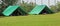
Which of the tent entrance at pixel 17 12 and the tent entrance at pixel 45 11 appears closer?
the tent entrance at pixel 17 12

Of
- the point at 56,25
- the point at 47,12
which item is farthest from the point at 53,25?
the point at 47,12

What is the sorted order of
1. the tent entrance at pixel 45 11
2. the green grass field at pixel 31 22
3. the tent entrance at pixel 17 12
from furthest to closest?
the tent entrance at pixel 45 11
the tent entrance at pixel 17 12
the green grass field at pixel 31 22

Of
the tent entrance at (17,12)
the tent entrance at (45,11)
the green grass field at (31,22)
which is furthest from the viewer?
the tent entrance at (45,11)

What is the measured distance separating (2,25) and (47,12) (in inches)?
393

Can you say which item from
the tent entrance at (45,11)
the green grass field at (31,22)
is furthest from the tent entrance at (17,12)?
the green grass field at (31,22)

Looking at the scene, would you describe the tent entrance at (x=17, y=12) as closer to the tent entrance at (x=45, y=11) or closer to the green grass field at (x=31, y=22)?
the tent entrance at (x=45, y=11)

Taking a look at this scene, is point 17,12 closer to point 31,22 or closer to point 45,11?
point 45,11

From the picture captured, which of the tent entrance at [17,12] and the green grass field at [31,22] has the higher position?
the green grass field at [31,22]

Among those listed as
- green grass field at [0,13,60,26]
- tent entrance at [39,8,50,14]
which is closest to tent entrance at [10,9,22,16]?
tent entrance at [39,8,50,14]

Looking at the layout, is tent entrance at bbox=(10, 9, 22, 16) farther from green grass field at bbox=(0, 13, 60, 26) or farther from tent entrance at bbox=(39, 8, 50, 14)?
green grass field at bbox=(0, 13, 60, 26)

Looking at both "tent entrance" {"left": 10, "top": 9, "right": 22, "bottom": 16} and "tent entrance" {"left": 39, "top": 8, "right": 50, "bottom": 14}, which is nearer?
"tent entrance" {"left": 10, "top": 9, "right": 22, "bottom": 16}

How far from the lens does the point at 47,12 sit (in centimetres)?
1845

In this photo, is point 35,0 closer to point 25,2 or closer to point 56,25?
point 25,2

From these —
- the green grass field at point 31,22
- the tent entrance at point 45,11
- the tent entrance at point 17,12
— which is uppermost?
the green grass field at point 31,22
